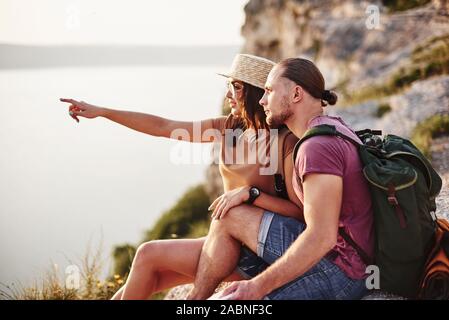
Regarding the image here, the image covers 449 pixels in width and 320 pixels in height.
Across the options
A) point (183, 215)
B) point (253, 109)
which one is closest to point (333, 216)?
point (253, 109)

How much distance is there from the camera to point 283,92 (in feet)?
10.1

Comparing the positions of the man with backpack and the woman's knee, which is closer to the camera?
the man with backpack

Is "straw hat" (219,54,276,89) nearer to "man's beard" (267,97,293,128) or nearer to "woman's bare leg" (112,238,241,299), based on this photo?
"man's beard" (267,97,293,128)

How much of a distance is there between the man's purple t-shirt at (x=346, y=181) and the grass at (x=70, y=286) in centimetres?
278

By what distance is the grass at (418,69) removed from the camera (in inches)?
361

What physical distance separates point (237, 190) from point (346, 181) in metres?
0.63

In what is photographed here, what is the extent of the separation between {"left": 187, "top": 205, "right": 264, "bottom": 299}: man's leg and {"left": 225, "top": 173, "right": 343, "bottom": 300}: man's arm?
0.40 m

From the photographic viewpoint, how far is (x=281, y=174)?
336 cm

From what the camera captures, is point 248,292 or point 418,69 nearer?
point 248,292

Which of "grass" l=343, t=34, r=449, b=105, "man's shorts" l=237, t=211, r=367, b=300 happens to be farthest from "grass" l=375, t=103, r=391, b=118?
"man's shorts" l=237, t=211, r=367, b=300

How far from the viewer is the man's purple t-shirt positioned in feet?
9.12

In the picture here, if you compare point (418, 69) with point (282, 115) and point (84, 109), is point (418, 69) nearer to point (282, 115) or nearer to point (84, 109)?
point (84, 109)

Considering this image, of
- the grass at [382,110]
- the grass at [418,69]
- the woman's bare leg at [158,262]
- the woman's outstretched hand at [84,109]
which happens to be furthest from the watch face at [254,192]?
the grass at [382,110]
